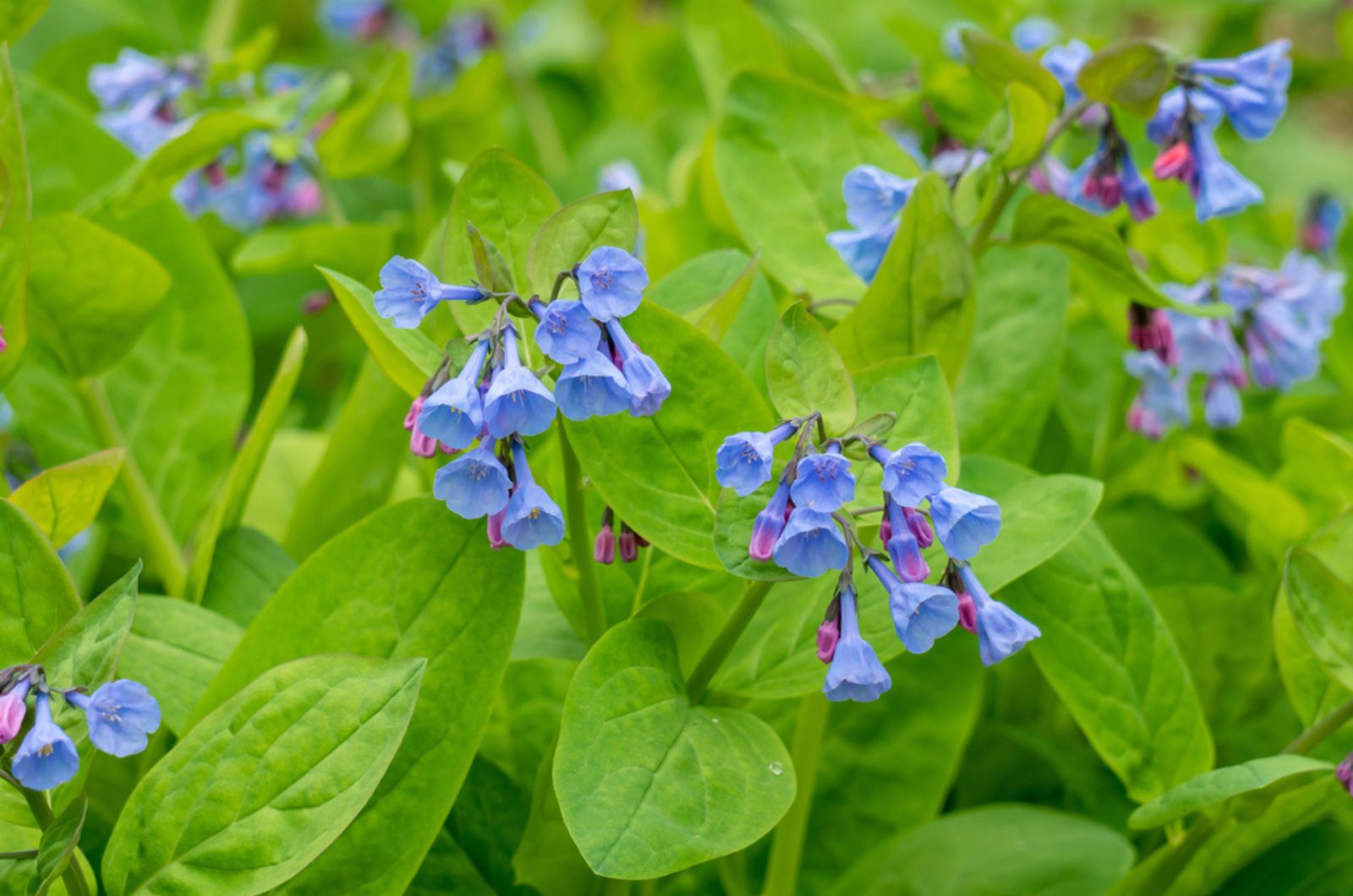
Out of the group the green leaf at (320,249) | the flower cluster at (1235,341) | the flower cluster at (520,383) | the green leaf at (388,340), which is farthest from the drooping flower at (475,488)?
the flower cluster at (1235,341)

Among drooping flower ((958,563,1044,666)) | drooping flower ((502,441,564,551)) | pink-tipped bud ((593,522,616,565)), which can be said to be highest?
drooping flower ((502,441,564,551))

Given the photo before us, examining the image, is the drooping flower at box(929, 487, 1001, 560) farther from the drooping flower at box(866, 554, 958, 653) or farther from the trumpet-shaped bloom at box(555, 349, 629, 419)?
the trumpet-shaped bloom at box(555, 349, 629, 419)

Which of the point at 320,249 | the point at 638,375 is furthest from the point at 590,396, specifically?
the point at 320,249

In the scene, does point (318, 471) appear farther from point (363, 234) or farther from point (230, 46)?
point (230, 46)

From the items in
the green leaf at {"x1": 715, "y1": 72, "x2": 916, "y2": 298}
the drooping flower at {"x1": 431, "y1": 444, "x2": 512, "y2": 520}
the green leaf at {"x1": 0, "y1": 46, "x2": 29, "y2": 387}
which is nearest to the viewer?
the drooping flower at {"x1": 431, "y1": 444, "x2": 512, "y2": 520}

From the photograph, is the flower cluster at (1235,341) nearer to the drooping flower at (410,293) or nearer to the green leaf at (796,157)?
the green leaf at (796,157)

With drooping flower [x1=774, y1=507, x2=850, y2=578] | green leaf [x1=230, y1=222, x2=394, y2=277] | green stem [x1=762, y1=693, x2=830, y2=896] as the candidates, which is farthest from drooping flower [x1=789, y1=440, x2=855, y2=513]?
green leaf [x1=230, y1=222, x2=394, y2=277]
